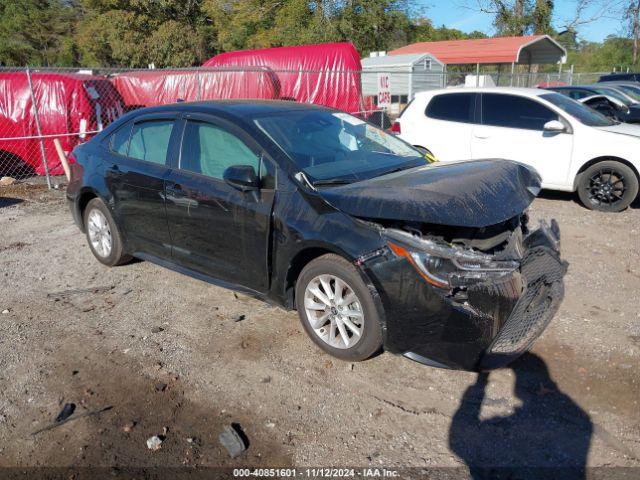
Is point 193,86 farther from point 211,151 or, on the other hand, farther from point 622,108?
point 211,151

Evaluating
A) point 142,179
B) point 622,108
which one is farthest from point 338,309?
point 622,108

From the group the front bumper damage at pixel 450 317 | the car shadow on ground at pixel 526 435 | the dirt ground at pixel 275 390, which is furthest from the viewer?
the front bumper damage at pixel 450 317

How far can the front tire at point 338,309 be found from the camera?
3426 mm

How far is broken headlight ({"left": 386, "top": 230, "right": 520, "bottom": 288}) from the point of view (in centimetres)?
317

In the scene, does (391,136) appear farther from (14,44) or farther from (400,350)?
(14,44)

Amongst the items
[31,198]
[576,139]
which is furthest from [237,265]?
[31,198]

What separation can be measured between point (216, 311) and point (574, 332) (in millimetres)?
2804

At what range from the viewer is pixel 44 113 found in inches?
427

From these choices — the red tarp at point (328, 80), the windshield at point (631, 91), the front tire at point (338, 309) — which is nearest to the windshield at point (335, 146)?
the front tire at point (338, 309)

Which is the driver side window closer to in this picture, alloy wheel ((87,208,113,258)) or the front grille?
alloy wheel ((87,208,113,258))

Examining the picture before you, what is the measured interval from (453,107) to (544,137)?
1489 mm

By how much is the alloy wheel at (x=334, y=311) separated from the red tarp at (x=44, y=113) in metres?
8.87

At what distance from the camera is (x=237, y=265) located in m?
4.18

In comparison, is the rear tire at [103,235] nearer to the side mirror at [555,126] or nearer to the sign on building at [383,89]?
the side mirror at [555,126]
